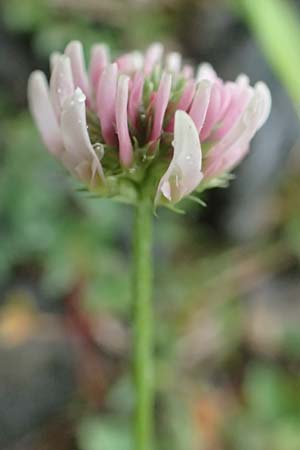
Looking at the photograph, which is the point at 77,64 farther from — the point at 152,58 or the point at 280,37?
the point at 280,37

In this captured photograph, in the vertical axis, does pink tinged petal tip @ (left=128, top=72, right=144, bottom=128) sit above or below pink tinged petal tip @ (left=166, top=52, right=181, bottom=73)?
below

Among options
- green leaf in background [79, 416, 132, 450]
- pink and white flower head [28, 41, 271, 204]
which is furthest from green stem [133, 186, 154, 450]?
green leaf in background [79, 416, 132, 450]

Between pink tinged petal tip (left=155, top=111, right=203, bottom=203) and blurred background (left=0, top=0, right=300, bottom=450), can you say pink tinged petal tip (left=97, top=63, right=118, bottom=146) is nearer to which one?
pink tinged petal tip (left=155, top=111, right=203, bottom=203)

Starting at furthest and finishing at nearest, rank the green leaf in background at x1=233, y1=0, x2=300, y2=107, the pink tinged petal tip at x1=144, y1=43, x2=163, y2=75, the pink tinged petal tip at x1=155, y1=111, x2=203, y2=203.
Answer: the green leaf in background at x1=233, y1=0, x2=300, y2=107, the pink tinged petal tip at x1=144, y1=43, x2=163, y2=75, the pink tinged petal tip at x1=155, y1=111, x2=203, y2=203

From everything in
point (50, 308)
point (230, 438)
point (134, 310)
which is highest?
point (134, 310)

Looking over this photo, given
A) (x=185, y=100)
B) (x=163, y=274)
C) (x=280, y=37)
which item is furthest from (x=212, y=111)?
(x=163, y=274)

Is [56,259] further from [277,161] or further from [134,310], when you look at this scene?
[134,310]

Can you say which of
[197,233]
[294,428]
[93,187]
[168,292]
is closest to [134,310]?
[93,187]
